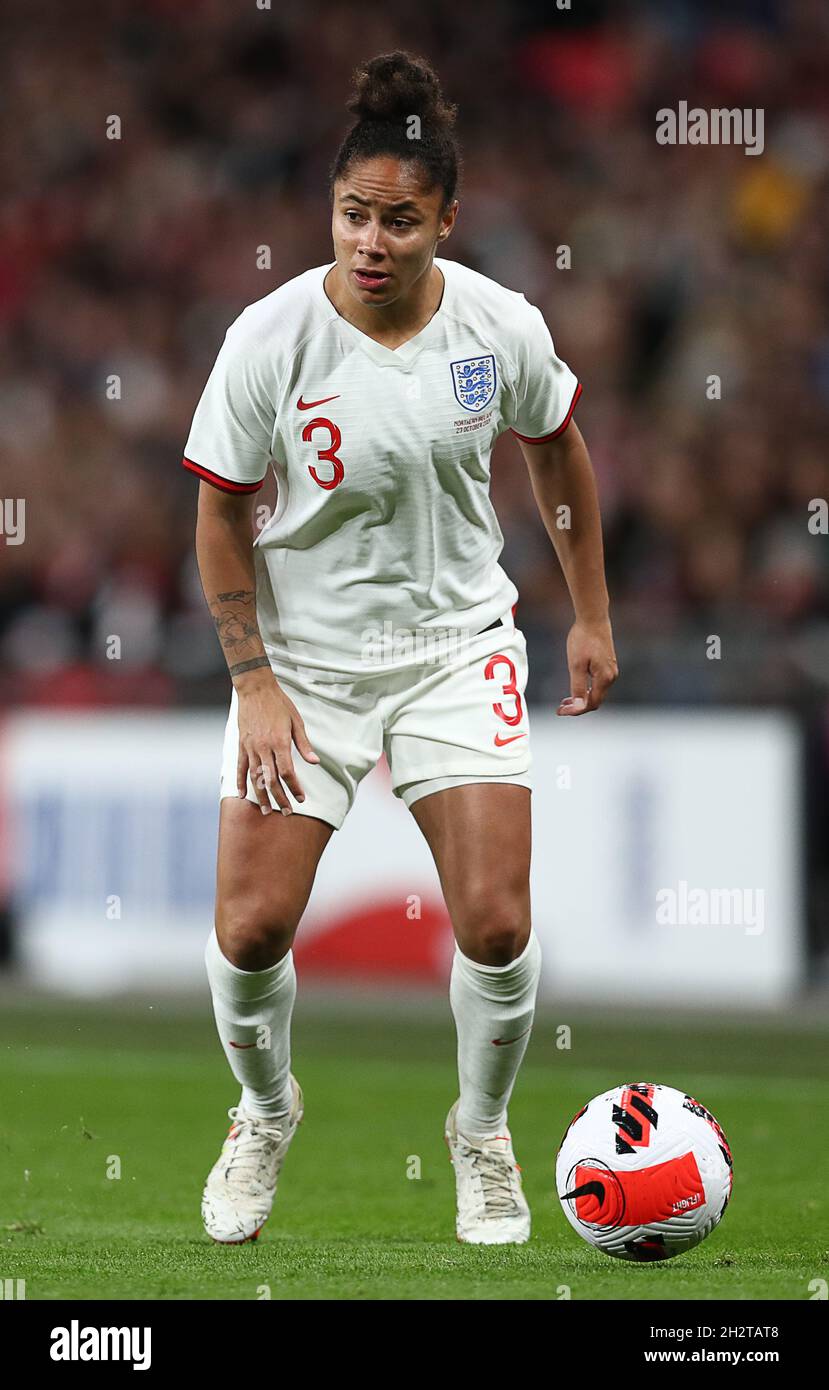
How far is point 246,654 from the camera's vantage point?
468cm

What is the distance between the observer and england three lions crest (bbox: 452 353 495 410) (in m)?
4.68

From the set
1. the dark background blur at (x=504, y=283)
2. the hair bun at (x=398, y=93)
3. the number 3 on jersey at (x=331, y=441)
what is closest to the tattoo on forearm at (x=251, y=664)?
the number 3 on jersey at (x=331, y=441)

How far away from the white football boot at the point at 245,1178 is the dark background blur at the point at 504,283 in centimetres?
479

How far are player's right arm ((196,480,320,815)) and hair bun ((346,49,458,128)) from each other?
879 mm

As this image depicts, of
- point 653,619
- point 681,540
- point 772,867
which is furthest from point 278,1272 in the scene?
point 681,540

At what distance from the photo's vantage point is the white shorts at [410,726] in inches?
186

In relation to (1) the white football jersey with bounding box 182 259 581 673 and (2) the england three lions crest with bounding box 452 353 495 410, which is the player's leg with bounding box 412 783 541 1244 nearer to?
(1) the white football jersey with bounding box 182 259 581 673

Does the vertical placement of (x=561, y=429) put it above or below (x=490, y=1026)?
above

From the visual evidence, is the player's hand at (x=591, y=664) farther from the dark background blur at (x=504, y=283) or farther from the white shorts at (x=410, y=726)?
the dark background blur at (x=504, y=283)

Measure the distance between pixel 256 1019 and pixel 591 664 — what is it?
3.78 ft

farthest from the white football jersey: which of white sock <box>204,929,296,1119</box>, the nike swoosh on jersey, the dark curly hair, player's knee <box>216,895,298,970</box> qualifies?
white sock <box>204,929,296,1119</box>

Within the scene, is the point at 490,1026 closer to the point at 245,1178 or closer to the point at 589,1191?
the point at 589,1191

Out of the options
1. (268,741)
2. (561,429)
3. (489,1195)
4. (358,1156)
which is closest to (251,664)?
(268,741)
